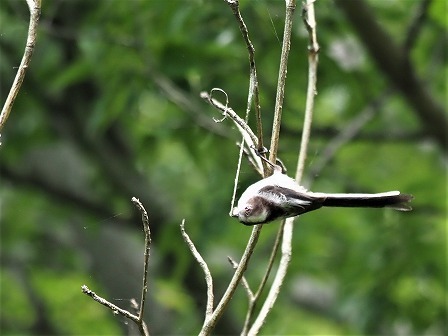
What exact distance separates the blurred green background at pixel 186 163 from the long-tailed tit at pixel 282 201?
1.36 meters

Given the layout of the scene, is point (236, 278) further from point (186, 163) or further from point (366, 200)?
point (186, 163)

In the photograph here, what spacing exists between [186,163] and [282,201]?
4.82 meters

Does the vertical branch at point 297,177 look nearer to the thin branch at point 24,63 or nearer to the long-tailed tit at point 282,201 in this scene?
the long-tailed tit at point 282,201

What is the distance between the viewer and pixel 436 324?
4.08 meters

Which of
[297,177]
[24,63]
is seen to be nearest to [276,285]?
[297,177]

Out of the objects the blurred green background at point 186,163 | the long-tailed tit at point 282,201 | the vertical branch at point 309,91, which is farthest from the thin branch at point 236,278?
the blurred green background at point 186,163

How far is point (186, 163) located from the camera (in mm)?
5984

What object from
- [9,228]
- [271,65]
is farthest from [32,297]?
[271,65]

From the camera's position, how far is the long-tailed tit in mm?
1164

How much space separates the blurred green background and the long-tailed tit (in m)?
1.36

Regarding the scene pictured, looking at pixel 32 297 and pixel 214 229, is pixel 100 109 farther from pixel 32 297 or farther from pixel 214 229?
pixel 32 297

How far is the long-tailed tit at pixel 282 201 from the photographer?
1164 millimetres

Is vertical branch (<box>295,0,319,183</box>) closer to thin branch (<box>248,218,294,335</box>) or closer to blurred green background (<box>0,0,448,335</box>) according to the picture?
thin branch (<box>248,218,294,335</box>)

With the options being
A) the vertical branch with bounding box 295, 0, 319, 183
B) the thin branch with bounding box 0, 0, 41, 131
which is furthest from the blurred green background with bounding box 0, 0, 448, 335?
the thin branch with bounding box 0, 0, 41, 131
